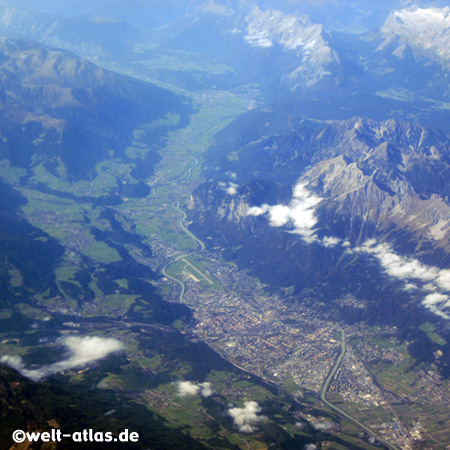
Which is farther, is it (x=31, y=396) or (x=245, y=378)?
(x=245, y=378)

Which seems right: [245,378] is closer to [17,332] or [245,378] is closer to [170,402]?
[170,402]

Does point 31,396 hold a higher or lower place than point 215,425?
higher

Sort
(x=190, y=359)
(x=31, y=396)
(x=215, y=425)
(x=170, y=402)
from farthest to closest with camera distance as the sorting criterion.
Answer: (x=190, y=359)
(x=170, y=402)
(x=215, y=425)
(x=31, y=396)

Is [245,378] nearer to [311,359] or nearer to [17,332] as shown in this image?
[311,359]

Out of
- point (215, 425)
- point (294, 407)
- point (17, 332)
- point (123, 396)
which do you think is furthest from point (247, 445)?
point (17, 332)

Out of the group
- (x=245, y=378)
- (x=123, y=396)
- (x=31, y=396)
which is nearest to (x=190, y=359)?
(x=245, y=378)

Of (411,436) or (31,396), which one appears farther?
(411,436)

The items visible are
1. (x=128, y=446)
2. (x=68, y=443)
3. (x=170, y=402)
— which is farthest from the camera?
(x=170, y=402)

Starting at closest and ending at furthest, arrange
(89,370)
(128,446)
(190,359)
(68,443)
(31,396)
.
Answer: (68,443)
(128,446)
(31,396)
(89,370)
(190,359)

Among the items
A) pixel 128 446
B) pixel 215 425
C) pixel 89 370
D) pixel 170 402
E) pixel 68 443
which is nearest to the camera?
pixel 68 443
